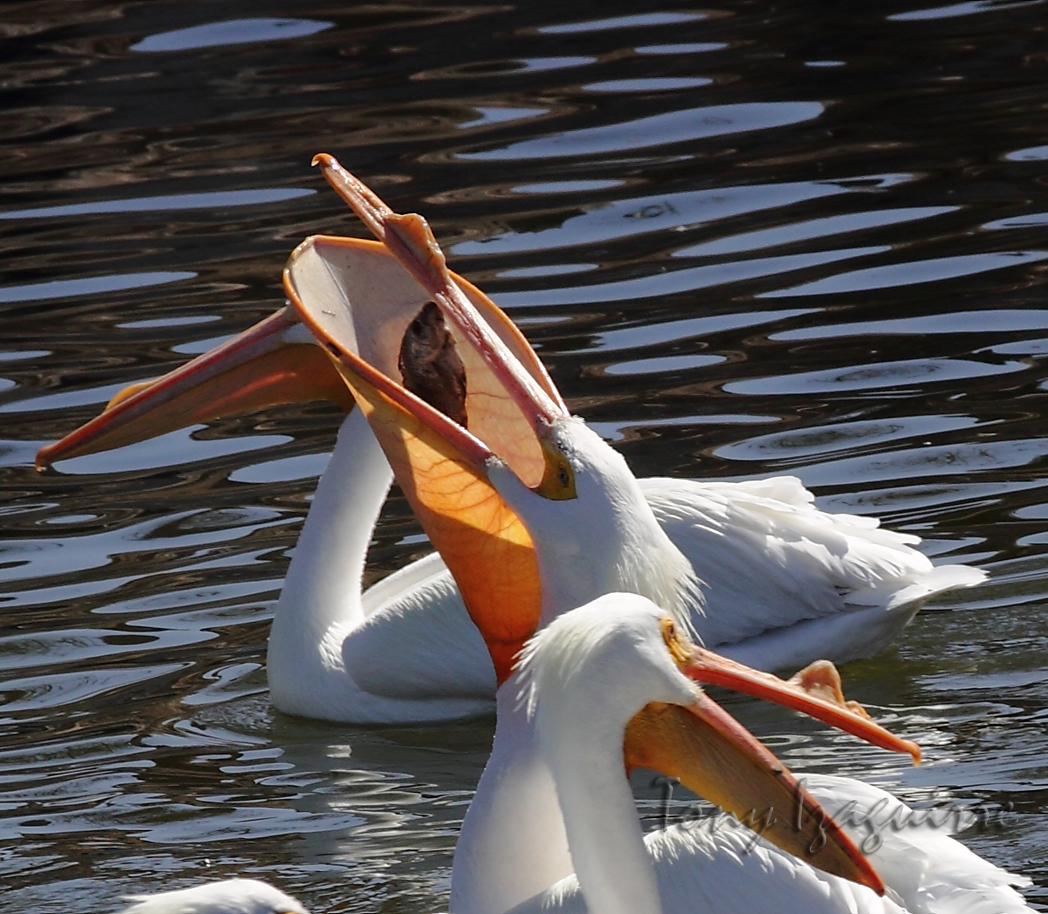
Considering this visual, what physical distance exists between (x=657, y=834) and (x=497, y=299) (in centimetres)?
459

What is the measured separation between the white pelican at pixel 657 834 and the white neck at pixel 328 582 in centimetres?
177

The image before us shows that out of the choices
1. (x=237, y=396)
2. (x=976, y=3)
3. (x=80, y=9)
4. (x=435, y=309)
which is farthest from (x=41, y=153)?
(x=435, y=309)

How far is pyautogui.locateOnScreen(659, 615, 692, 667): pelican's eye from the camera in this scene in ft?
11.0

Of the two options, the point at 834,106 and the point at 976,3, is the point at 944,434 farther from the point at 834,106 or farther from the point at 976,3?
the point at 976,3

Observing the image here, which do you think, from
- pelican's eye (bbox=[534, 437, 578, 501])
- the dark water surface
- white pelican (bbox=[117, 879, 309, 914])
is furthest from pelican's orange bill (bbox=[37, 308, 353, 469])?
white pelican (bbox=[117, 879, 309, 914])

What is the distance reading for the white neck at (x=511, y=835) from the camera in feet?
12.4

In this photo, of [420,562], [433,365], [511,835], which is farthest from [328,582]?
[511,835]

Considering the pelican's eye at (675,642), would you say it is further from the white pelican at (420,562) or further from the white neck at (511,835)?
the white pelican at (420,562)

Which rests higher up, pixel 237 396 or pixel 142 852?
pixel 237 396

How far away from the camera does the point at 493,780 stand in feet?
12.7

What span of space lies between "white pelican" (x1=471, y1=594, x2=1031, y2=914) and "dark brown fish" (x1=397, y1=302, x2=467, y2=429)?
121 centimetres

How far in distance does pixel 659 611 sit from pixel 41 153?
807 centimetres

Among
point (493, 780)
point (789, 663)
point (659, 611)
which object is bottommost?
point (789, 663)

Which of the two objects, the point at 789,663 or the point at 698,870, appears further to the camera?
the point at 789,663
